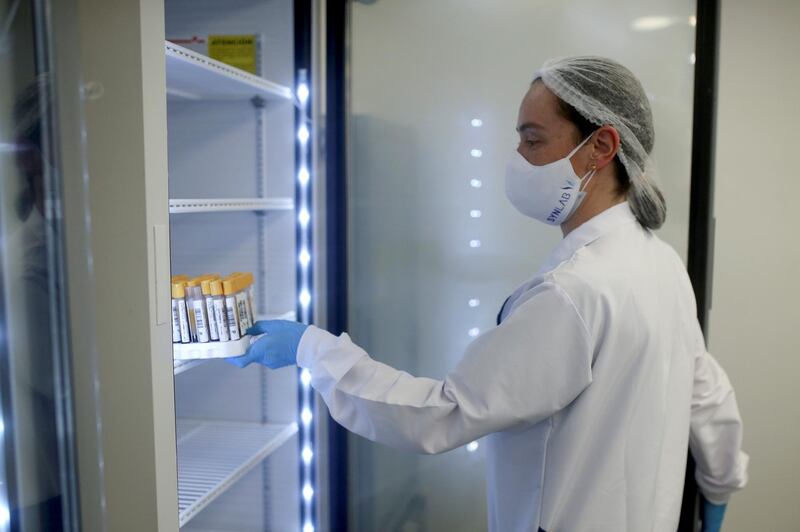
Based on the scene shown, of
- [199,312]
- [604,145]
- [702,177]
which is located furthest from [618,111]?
[199,312]

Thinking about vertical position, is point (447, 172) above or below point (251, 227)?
above

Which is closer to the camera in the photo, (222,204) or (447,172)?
(222,204)

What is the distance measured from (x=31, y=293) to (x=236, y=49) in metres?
1.36

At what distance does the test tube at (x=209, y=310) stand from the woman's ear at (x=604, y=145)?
906mm

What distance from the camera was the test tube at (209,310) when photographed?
154cm

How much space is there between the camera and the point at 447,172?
2.26m

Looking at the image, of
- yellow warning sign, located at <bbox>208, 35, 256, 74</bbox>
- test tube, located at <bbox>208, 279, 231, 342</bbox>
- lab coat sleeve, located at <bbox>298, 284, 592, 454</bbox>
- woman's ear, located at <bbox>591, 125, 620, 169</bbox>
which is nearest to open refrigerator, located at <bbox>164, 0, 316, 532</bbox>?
yellow warning sign, located at <bbox>208, 35, 256, 74</bbox>

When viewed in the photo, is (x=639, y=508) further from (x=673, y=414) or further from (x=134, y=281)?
(x=134, y=281)

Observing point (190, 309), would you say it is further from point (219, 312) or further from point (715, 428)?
point (715, 428)

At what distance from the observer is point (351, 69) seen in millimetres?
2266

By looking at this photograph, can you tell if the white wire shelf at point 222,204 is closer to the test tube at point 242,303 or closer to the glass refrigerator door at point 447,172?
the test tube at point 242,303

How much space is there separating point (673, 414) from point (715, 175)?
99 cm

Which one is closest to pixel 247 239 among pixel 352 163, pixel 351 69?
pixel 352 163

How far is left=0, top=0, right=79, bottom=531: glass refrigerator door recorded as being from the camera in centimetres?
87
